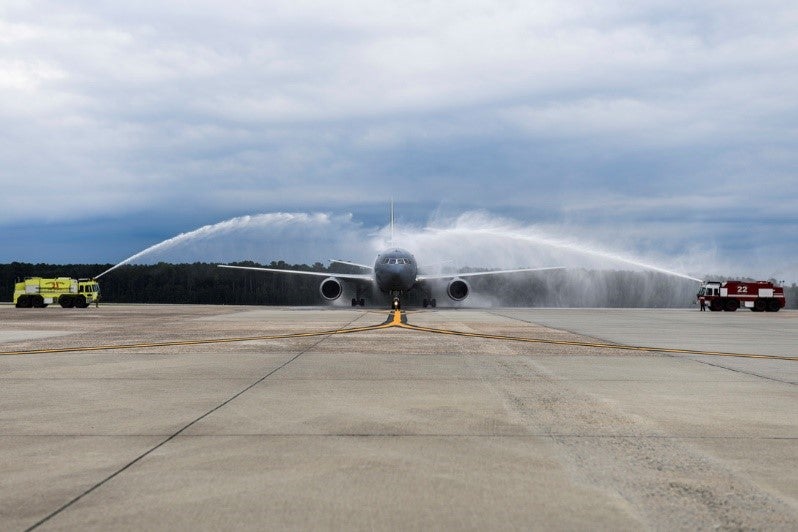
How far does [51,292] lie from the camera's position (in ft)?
150

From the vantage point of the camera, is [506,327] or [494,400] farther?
[506,327]

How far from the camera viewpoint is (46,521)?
491 centimetres

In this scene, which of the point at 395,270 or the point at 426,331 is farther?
the point at 395,270

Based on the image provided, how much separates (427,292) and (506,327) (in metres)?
26.2

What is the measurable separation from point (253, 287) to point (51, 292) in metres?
72.8

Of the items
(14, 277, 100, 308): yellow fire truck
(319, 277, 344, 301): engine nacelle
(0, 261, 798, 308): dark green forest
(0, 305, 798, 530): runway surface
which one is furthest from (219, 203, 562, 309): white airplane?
(0, 261, 798, 308): dark green forest

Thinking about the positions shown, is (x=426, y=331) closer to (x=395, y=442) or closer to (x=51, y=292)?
(x=395, y=442)

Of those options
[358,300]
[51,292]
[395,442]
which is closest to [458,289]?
[358,300]

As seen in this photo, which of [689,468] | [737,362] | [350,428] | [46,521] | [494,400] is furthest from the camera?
[737,362]

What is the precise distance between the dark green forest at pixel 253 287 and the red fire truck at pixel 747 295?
42.8 m

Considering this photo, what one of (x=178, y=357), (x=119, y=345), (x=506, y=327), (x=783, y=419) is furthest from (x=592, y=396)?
(x=506, y=327)

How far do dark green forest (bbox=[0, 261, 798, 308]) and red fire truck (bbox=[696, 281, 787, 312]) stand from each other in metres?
42.8

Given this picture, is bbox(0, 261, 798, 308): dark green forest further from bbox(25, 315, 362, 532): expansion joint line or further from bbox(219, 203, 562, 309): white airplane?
bbox(25, 315, 362, 532): expansion joint line

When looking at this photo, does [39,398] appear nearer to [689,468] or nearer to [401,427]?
[401,427]
